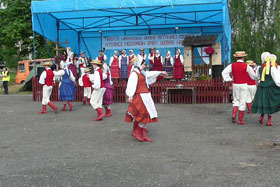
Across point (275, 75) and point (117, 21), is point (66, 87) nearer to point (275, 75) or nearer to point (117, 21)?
point (275, 75)

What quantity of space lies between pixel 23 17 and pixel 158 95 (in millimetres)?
20229

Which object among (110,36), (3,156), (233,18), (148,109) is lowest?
(3,156)

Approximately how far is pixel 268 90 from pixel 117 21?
1225cm

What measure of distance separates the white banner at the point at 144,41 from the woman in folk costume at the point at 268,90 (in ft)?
36.7

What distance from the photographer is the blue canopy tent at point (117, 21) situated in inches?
542

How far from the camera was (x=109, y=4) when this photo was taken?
13250 millimetres

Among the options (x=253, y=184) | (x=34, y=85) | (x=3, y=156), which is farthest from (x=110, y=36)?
(x=253, y=184)

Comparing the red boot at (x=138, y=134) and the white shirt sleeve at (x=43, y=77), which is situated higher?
the white shirt sleeve at (x=43, y=77)

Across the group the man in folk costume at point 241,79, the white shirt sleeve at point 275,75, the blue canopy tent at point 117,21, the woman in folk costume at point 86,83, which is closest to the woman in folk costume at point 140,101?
the man in folk costume at point 241,79

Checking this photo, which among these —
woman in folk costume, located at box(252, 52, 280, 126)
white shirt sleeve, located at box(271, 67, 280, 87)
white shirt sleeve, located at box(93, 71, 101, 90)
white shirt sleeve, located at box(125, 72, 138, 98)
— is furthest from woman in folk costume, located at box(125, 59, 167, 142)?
white shirt sleeve, located at box(271, 67, 280, 87)

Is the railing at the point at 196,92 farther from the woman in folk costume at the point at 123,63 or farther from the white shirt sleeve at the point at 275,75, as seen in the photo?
the white shirt sleeve at the point at 275,75

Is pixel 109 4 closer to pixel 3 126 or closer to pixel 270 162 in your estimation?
pixel 3 126

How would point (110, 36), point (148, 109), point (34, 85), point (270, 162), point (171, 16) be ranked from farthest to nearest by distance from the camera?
point (110, 36)
point (171, 16)
point (34, 85)
point (148, 109)
point (270, 162)

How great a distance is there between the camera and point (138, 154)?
565 centimetres
